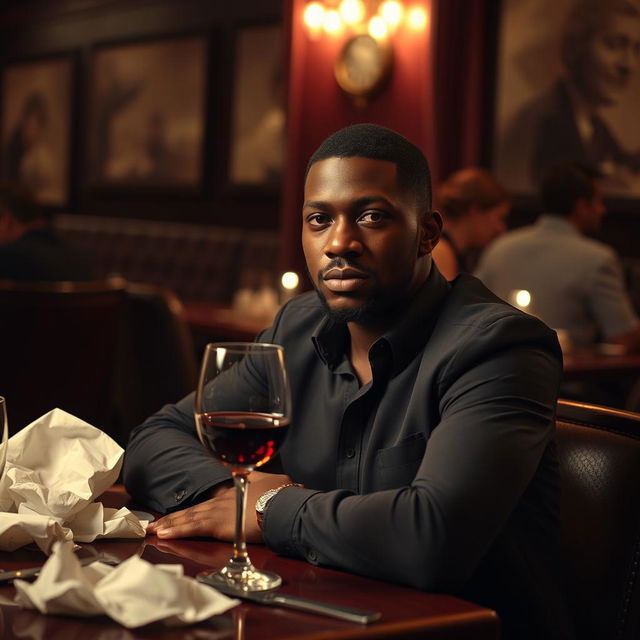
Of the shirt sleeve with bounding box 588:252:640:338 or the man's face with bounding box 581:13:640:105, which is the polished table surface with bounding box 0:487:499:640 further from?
the man's face with bounding box 581:13:640:105

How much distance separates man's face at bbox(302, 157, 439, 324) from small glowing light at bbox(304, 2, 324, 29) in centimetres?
524

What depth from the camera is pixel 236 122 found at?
27.1 feet

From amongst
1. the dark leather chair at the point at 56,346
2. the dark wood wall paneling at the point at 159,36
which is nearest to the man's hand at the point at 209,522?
the dark leather chair at the point at 56,346

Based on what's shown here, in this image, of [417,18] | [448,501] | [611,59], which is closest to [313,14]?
[417,18]

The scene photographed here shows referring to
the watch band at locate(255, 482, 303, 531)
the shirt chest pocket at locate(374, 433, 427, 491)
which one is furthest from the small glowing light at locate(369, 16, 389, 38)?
the watch band at locate(255, 482, 303, 531)

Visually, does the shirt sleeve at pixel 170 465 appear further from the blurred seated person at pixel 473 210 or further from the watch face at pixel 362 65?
the watch face at pixel 362 65

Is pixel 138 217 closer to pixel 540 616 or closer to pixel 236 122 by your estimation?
pixel 236 122

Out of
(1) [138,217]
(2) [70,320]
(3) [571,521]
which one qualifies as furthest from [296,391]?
(1) [138,217]

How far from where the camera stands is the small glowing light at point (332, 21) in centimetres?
664

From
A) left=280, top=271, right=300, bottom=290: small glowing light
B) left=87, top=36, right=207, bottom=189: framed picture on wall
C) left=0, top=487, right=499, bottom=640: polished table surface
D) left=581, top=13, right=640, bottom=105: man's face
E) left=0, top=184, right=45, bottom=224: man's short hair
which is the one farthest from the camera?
left=87, top=36, right=207, bottom=189: framed picture on wall

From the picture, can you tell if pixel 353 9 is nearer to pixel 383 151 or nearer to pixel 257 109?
pixel 257 109

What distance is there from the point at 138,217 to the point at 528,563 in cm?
810

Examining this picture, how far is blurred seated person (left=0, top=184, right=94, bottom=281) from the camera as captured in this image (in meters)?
4.62

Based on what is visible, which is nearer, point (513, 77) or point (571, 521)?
point (571, 521)
